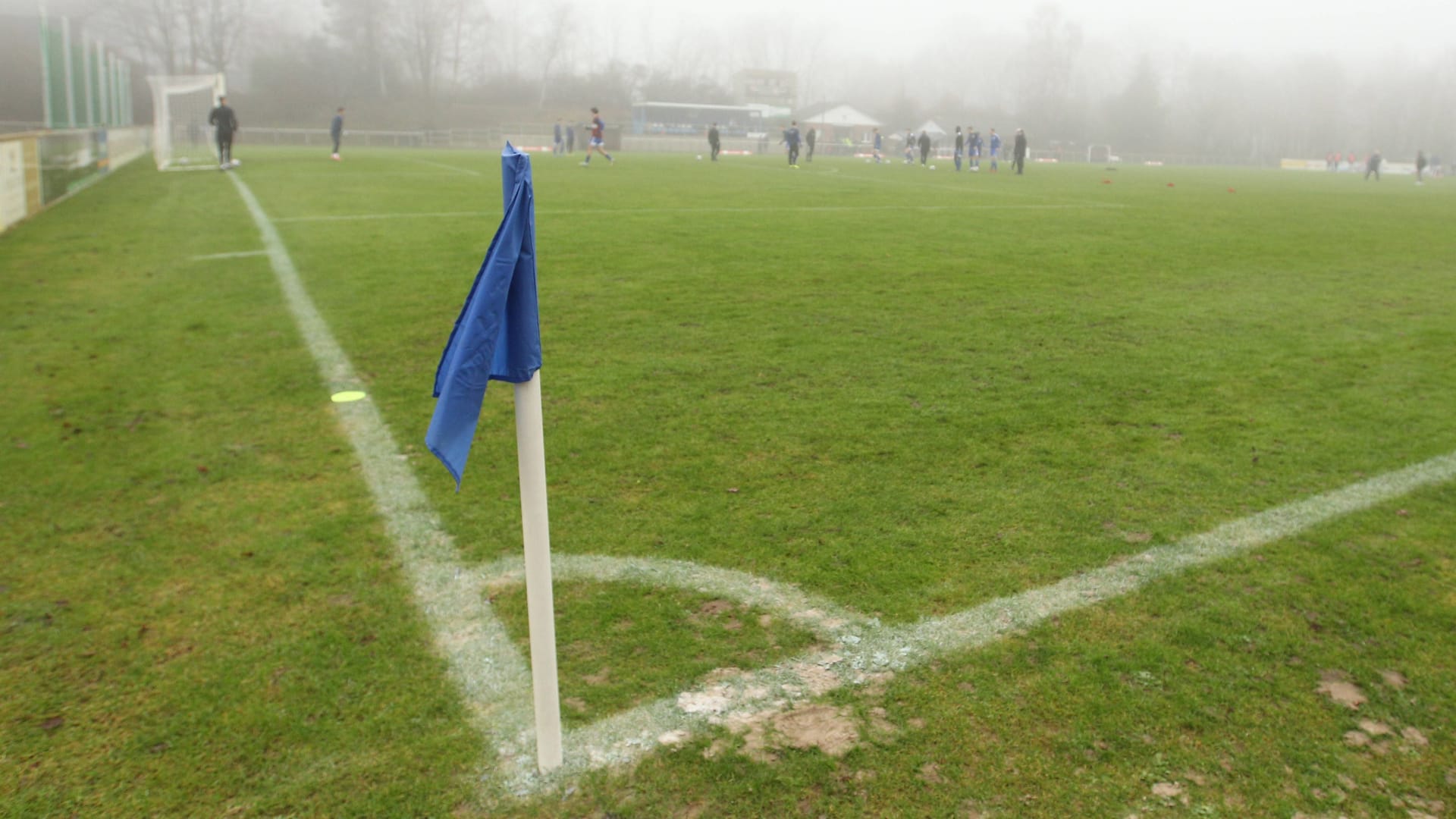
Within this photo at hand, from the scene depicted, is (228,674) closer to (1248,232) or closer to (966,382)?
(966,382)

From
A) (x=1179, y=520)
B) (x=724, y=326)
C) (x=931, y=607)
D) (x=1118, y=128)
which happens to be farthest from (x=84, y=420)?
(x=1118, y=128)

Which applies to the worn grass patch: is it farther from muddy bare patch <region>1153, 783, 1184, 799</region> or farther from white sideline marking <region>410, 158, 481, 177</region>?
white sideline marking <region>410, 158, 481, 177</region>

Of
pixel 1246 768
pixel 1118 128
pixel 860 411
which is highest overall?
pixel 1118 128

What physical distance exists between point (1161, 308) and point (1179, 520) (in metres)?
5.16

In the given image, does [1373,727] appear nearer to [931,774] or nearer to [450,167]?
[931,774]

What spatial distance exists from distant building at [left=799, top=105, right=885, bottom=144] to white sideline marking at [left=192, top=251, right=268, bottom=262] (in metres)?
75.3

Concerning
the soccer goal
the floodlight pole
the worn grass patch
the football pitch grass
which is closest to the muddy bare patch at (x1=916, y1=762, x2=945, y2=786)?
the football pitch grass

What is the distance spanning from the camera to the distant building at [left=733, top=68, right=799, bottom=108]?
4464 inches

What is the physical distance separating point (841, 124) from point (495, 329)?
91004 millimetres

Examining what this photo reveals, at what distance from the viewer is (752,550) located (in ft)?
12.6

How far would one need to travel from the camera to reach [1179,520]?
13.7ft

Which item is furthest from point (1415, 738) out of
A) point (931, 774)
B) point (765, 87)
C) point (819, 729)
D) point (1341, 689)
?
point (765, 87)

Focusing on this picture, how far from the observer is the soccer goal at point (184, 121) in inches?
1091

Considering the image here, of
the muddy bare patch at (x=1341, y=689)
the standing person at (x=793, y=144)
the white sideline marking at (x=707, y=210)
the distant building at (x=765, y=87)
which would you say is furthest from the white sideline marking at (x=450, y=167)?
the distant building at (x=765, y=87)
